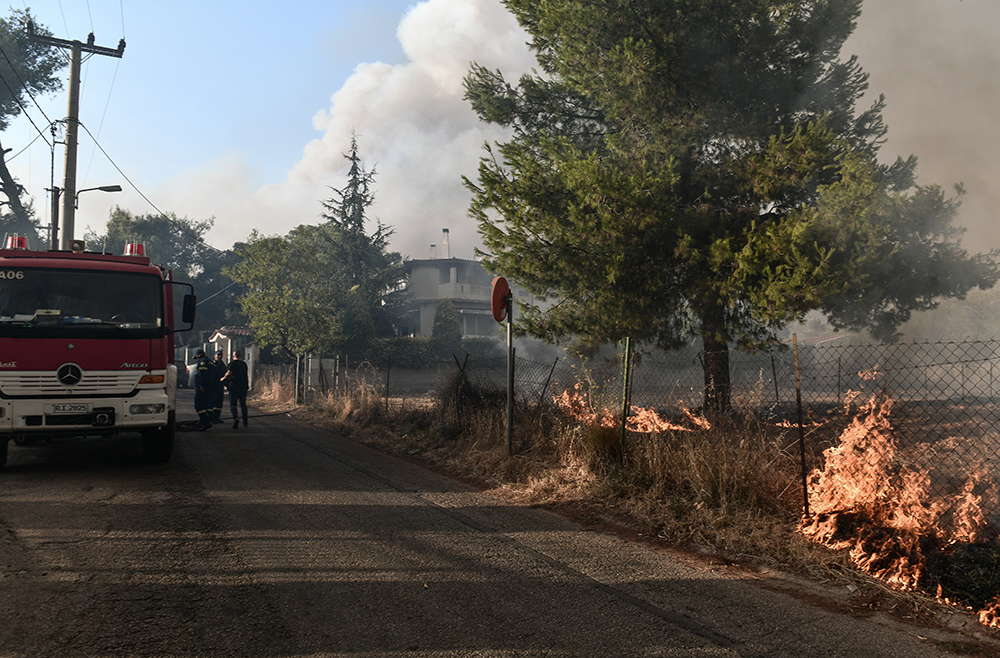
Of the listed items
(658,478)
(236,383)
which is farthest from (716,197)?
(236,383)

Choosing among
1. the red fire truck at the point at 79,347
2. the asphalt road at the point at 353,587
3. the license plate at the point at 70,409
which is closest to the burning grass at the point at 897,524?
the asphalt road at the point at 353,587

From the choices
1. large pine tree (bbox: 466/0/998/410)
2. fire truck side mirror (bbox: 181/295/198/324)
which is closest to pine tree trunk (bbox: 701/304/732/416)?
large pine tree (bbox: 466/0/998/410)

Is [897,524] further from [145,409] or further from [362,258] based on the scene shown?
[362,258]

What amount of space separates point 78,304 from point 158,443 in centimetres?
205

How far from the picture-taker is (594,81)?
38.8ft

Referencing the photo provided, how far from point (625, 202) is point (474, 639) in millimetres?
8168

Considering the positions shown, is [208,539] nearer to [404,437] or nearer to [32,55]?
[404,437]

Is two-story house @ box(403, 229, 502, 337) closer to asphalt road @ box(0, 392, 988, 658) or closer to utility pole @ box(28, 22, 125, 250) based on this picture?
utility pole @ box(28, 22, 125, 250)

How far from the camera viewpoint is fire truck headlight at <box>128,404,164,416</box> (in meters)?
7.93

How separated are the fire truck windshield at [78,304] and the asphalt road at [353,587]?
72.0 inches

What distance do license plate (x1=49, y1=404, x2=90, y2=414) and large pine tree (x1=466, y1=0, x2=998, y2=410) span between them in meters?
6.68

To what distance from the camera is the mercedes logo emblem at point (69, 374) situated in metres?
7.57

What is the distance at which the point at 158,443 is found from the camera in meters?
8.61

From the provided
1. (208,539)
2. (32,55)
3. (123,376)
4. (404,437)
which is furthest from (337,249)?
(208,539)
